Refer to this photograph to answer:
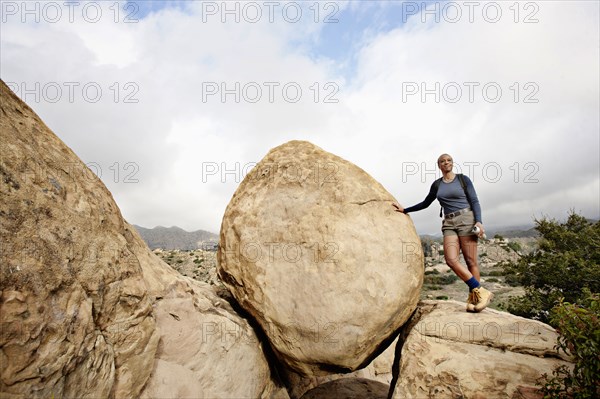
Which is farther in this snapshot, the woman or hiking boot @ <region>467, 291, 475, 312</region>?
the woman

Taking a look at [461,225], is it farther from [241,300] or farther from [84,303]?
[84,303]

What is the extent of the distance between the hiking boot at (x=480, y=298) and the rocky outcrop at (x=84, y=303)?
360 centimetres

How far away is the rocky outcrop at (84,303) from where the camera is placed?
10.3ft

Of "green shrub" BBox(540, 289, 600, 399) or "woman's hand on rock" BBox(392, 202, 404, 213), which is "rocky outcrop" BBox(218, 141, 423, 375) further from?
"green shrub" BBox(540, 289, 600, 399)

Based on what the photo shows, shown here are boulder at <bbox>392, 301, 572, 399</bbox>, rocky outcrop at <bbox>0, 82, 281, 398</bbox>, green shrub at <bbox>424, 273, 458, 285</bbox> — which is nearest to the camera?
rocky outcrop at <bbox>0, 82, 281, 398</bbox>

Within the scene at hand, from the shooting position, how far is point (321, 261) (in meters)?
5.15

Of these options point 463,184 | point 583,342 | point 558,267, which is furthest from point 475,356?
point 558,267

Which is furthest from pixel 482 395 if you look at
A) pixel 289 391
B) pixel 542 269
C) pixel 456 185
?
pixel 542 269

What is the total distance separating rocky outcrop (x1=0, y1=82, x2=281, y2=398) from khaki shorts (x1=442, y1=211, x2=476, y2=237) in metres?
3.82

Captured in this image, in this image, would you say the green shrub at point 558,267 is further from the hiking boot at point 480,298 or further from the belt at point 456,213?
the belt at point 456,213

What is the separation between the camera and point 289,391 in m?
7.10

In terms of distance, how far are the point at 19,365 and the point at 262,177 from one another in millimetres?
4012

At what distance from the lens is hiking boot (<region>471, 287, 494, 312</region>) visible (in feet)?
16.9

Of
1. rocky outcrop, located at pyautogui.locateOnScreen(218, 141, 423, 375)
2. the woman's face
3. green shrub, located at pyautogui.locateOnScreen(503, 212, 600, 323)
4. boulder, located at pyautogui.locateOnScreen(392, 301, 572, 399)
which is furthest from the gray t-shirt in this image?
green shrub, located at pyautogui.locateOnScreen(503, 212, 600, 323)
